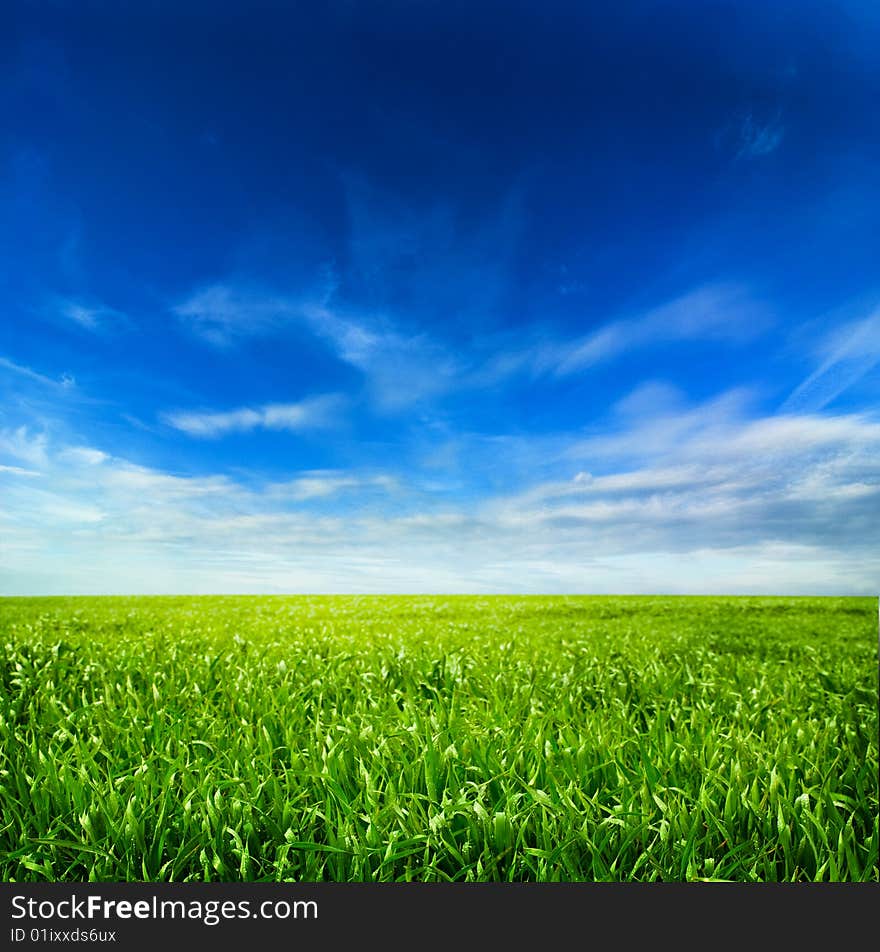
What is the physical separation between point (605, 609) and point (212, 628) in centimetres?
1158

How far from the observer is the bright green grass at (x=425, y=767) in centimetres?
326

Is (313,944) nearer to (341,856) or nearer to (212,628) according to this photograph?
(341,856)

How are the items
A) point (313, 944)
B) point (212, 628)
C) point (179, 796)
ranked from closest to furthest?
point (313, 944), point (179, 796), point (212, 628)

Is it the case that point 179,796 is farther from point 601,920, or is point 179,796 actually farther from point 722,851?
point 722,851

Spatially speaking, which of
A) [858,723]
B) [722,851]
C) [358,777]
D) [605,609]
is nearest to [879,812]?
[722,851]

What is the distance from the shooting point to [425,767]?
3.84 meters

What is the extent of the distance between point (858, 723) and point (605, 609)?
1296 cm

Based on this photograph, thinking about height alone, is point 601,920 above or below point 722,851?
above

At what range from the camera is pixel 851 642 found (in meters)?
11.7

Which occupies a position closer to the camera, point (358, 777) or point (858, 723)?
point (358, 777)

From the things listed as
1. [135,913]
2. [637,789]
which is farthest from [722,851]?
[135,913]

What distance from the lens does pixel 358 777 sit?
3.96 metres

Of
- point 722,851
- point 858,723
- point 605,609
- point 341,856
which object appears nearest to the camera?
point 341,856

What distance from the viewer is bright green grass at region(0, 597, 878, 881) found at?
3.26 meters
